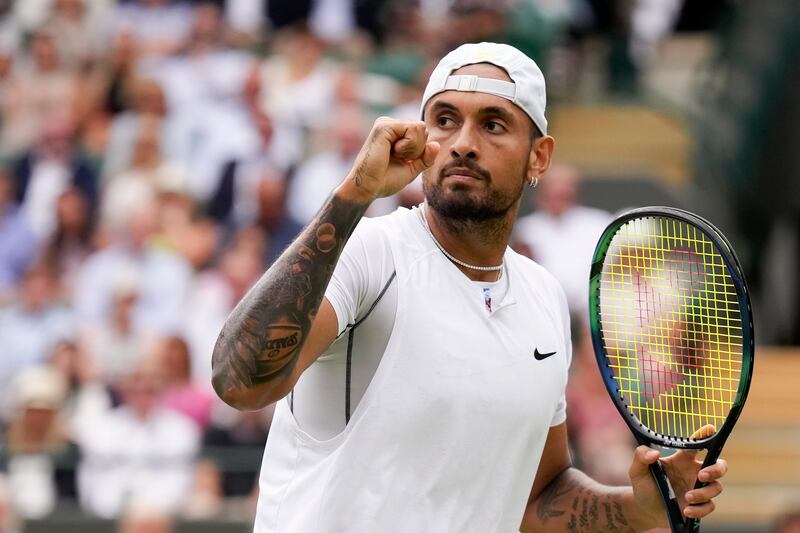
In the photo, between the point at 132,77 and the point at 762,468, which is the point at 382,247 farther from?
the point at 132,77

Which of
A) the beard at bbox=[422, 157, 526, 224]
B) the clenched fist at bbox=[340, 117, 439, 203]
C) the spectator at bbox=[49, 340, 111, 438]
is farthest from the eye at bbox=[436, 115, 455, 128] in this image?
the spectator at bbox=[49, 340, 111, 438]

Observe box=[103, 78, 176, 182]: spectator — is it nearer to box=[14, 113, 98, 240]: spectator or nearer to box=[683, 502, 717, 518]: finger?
box=[14, 113, 98, 240]: spectator

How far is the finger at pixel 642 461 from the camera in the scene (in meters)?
3.73

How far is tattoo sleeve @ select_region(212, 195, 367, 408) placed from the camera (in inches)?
121

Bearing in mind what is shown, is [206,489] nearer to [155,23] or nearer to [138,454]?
[138,454]

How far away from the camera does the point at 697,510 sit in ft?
11.8

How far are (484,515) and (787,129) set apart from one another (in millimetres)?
8433

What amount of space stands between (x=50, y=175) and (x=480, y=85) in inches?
266

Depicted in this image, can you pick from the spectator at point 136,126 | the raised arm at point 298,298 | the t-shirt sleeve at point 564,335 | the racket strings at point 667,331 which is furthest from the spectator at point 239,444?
the raised arm at point 298,298

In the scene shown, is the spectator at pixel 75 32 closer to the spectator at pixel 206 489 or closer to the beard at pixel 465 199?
the spectator at pixel 206 489

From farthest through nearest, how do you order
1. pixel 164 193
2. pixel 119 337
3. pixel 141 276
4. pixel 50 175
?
pixel 50 175 → pixel 164 193 → pixel 141 276 → pixel 119 337

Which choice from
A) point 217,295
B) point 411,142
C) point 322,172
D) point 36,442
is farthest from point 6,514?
point 411,142

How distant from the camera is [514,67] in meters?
3.65

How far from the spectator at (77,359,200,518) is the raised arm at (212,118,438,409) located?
14.1 ft
